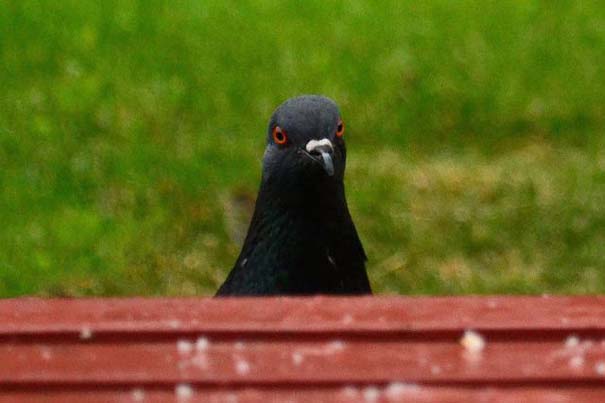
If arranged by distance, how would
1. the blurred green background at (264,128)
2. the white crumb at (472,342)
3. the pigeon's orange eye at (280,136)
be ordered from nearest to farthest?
the white crumb at (472,342)
the pigeon's orange eye at (280,136)
the blurred green background at (264,128)

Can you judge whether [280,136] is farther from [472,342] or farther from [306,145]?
[472,342]

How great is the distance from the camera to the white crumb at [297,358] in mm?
2299

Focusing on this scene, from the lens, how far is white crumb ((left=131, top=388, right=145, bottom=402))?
2234 mm

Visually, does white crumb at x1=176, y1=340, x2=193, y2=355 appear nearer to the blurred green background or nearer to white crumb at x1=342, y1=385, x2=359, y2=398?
white crumb at x1=342, y1=385, x2=359, y2=398

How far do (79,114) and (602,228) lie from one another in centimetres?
366

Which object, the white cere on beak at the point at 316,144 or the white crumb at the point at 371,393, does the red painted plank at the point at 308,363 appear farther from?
the white cere on beak at the point at 316,144

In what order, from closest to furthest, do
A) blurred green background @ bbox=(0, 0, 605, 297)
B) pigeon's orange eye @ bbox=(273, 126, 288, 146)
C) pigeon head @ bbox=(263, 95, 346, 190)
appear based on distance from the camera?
1. pigeon head @ bbox=(263, 95, 346, 190)
2. pigeon's orange eye @ bbox=(273, 126, 288, 146)
3. blurred green background @ bbox=(0, 0, 605, 297)

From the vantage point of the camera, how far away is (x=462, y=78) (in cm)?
955

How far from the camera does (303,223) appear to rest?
4641 millimetres

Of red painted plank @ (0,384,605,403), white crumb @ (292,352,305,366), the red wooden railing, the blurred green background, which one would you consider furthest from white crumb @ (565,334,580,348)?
the blurred green background

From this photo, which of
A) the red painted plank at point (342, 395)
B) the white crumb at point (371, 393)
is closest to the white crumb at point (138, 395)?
the red painted plank at point (342, 395)

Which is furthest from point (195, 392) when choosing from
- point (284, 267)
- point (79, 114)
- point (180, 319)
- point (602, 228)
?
point (79, 114)

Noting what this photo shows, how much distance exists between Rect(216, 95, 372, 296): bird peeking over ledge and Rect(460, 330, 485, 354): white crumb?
221cm

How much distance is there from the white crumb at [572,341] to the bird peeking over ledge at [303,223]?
7.27ft
